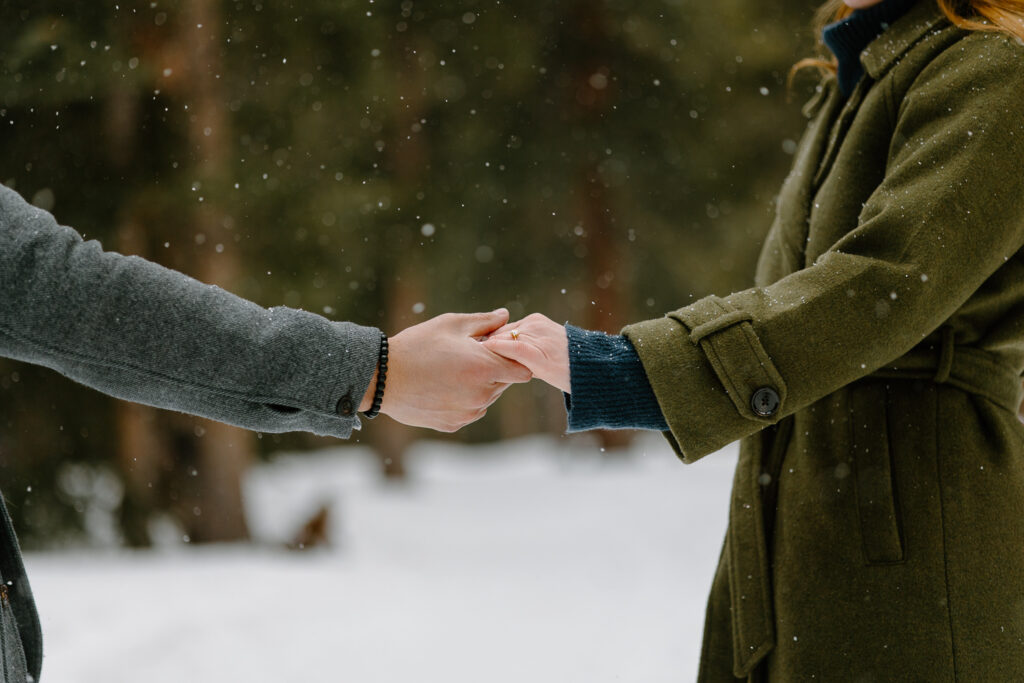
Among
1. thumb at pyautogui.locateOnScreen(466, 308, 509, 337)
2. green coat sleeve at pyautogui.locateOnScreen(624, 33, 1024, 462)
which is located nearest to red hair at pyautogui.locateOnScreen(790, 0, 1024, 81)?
green coat sleeve at pyautogui.locateOnScreen(624, 33, 1024, 462)

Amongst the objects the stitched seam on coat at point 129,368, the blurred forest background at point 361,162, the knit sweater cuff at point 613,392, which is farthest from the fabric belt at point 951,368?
the blurred forest background at point 361,162

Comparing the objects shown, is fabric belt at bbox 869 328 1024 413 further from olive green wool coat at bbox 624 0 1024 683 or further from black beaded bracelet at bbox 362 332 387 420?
black beaded bracelet at bbox 362 332 387 420

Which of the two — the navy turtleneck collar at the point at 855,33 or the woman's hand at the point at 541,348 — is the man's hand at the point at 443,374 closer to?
the woman's hand at the point at 541,348

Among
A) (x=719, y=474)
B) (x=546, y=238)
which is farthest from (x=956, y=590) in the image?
(x=546, y=238)

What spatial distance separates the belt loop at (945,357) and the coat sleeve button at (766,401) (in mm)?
402

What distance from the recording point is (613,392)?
1637mm

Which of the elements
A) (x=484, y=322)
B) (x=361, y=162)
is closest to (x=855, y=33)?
(x=484, y=322)

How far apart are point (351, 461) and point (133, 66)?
46.7 feet

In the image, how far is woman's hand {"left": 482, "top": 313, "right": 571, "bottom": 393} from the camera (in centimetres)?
173

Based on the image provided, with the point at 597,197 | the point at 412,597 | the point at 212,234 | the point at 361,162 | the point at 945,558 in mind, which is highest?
the point at 361,162

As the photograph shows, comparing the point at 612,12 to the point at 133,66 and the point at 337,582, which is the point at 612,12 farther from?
the point at 337,582

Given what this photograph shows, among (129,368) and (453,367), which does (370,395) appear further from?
(129,368)

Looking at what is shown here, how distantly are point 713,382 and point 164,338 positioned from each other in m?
0.98

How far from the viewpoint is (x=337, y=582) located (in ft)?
22.9
